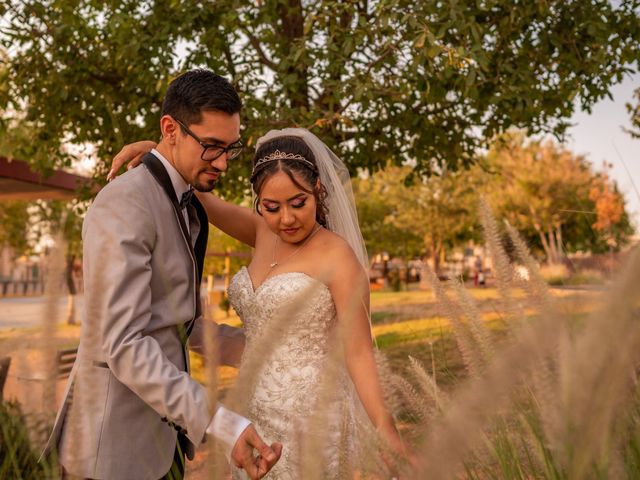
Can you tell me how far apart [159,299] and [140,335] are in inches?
14.6

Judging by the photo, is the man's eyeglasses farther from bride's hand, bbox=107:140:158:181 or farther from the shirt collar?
bride's hand, bbox=107:140:158:181

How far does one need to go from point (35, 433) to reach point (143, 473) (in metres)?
1.28

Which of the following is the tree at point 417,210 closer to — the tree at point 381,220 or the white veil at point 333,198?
the tree at point 381,220

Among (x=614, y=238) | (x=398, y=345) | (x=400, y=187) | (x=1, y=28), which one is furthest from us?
(x=400, y=187)

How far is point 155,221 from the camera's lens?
101 inches

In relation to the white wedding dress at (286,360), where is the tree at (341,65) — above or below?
above

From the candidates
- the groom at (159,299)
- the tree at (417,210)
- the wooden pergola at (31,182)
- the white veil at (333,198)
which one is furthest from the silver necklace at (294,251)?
the tree at (417,210)

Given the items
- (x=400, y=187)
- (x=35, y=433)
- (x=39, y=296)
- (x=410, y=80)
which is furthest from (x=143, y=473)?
(x=400, y=187)

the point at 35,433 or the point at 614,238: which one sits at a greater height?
the point at 614,238

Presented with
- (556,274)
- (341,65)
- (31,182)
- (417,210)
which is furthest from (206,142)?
(417,210)

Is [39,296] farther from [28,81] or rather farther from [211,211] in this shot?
[28,81]

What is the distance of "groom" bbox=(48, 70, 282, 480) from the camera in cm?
200

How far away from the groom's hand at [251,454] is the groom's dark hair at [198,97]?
5.04ft

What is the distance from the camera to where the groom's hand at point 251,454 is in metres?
1.67
